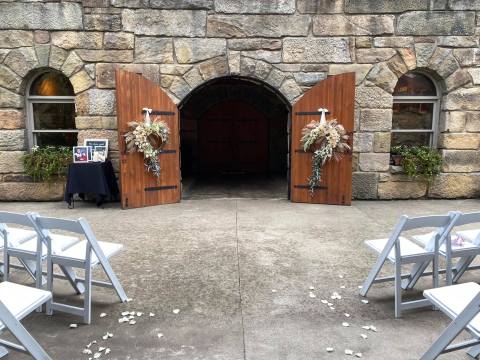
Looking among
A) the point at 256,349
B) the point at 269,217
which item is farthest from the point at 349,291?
the point at 269,217

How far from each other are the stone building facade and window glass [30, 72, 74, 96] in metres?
0.16

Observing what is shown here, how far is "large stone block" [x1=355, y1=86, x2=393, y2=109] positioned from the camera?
246 inches

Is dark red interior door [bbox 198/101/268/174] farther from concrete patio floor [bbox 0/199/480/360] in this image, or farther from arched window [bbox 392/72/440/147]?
concrete patio floor [bbox 0/199/480/360]

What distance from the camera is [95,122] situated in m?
6.23

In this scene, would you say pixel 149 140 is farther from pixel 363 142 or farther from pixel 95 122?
pixel 363 142

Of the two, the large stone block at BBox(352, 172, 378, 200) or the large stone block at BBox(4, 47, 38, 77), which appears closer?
the large stone block at BBox(4, 47, 38, 77)

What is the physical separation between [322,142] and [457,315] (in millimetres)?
4226

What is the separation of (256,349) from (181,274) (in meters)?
1.24

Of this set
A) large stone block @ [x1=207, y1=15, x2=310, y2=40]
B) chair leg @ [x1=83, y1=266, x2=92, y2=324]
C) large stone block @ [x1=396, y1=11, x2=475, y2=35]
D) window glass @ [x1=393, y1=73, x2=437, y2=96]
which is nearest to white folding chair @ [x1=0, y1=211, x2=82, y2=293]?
chair leg @ [x1=83, y1=266, x2=92, y2=324]

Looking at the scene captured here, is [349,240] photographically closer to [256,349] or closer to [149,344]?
[256,349]

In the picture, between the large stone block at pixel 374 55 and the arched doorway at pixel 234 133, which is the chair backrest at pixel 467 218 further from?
the arched doorway at pixel 234 133

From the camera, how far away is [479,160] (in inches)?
254

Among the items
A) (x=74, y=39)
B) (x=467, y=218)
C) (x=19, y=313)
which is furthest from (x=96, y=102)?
(x=467, y=218)

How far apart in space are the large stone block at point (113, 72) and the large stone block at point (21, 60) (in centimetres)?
91
